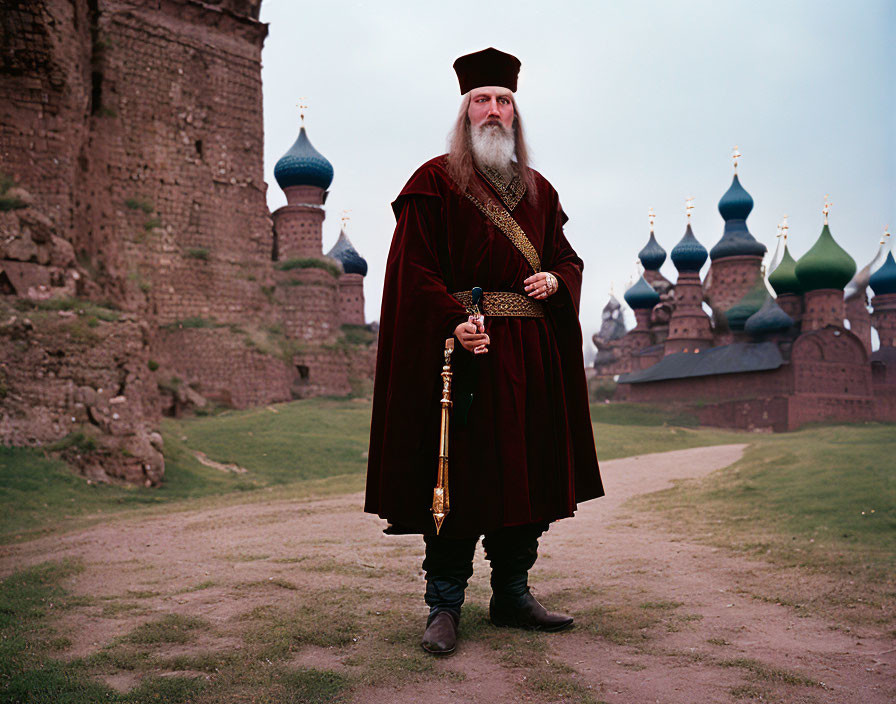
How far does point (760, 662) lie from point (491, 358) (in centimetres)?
139

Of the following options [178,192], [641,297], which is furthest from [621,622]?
[641,297]

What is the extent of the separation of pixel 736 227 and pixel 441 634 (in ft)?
114

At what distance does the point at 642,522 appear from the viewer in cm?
588

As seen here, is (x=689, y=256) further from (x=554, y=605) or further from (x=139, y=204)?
(x=554, y=605)

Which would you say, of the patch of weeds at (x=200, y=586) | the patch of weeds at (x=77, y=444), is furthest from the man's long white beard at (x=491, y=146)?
the patch of weeds at (x=77, y=444)

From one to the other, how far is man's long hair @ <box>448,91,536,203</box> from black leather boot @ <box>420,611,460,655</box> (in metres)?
1.68

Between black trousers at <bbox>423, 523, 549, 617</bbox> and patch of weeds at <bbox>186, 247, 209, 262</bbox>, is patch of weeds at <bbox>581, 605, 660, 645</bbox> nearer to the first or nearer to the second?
black trousers at <bbox>423, 523, 549, 617</bbox>

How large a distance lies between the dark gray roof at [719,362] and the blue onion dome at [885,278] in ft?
16.4

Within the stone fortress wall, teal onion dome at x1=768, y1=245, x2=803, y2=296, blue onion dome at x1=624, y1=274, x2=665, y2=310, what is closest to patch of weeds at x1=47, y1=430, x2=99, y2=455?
the stone fortress wall

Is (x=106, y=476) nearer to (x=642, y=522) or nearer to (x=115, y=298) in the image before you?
(x=115, y=298)

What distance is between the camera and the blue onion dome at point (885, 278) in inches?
1030

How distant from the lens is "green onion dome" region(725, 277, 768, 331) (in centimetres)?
3062

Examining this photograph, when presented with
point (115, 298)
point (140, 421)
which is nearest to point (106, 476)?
point (140, 421)

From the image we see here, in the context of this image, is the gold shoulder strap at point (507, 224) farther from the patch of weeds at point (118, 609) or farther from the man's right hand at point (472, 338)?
the patch of weeds at point (118, 609)
